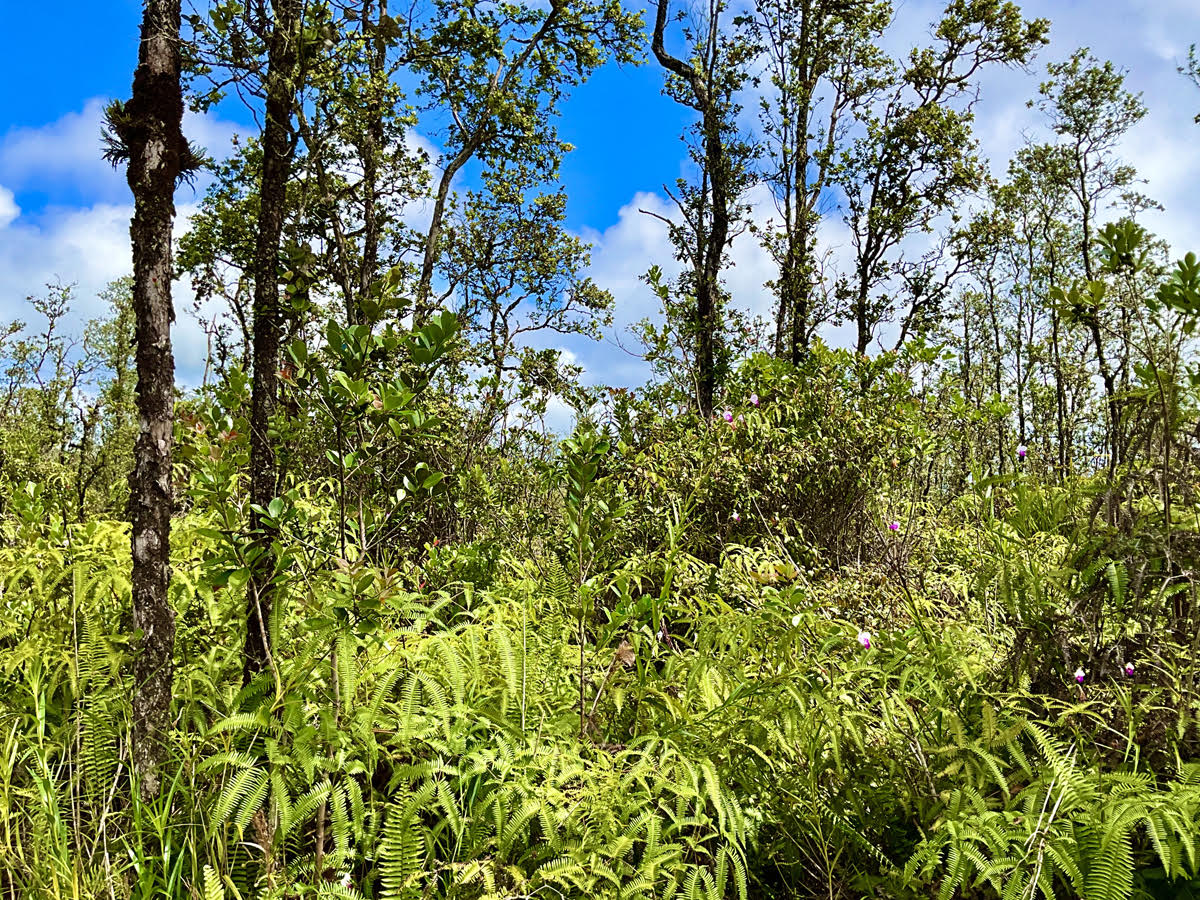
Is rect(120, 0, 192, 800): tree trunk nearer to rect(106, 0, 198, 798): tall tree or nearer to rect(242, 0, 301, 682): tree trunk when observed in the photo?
rect(106, 0, 198, 798): tall tree

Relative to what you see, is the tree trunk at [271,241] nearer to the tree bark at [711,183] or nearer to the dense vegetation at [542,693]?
the dense vegetation at [542,693]

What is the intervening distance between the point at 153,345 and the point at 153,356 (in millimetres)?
34

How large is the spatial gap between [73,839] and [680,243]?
10072 millimetres

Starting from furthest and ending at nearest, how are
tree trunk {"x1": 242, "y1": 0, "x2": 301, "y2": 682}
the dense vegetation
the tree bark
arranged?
the tree bark < tree trunk {"x1": 242, "y1": 0, "x2": 301, "y2": 682} < the dense vegetation

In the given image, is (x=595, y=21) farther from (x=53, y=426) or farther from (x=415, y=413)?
(x=415, y=413)

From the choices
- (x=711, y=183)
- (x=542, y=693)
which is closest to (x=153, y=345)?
(x=542, y=693)

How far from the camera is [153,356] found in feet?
7.83

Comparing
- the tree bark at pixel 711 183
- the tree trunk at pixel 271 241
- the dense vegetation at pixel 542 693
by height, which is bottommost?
the dense vegetation at pixel 542 693

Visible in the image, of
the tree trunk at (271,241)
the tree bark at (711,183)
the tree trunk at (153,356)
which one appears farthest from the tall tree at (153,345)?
the tree bark at (711,183)

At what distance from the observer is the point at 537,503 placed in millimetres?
6859

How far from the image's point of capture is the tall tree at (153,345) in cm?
227

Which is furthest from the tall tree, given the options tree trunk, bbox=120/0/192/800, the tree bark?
the tree bark

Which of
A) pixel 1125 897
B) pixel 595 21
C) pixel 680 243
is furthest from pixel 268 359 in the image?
pixel 595 21

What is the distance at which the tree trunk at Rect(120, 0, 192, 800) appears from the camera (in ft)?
7.43
